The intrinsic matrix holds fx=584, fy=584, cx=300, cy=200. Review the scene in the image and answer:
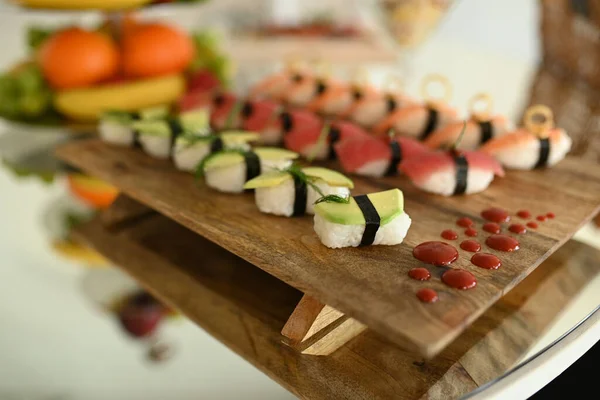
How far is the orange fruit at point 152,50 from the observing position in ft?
7.08

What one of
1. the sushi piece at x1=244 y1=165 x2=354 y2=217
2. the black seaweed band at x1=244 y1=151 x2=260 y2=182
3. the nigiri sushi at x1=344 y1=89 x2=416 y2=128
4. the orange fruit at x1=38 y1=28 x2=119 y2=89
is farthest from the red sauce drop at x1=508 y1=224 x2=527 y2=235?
the orange fruit at x1=38 y1=28 x2=119 y2=89

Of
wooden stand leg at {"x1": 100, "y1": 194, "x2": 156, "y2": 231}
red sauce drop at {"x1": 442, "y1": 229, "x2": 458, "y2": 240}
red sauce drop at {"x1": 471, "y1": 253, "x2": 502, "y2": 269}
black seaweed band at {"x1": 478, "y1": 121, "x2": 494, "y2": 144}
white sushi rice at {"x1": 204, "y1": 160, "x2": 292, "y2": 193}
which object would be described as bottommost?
wooden stand leg at {"x1": 100, "y1": 194, "x2": 156, "y2": 231}

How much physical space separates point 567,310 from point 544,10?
1568mm

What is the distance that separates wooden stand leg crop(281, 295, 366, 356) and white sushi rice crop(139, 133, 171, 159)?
0.71 meters

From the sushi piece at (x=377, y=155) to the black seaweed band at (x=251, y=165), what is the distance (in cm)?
24

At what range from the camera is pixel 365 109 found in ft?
5.94

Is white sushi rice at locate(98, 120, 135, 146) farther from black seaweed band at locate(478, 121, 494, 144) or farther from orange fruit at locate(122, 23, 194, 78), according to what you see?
black seaweed band at locate(478, 121, 494, 144)

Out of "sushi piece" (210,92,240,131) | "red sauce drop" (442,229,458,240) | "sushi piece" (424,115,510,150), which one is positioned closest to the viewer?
"red sauce drop" (442,229,458,240)

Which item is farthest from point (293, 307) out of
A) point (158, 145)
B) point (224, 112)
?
point (224, 112)

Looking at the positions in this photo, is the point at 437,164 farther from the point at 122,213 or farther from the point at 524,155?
the point at 122,213

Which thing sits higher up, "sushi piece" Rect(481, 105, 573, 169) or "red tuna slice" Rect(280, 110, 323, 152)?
"sushi piece" Rect(481, 105, 573, 169)

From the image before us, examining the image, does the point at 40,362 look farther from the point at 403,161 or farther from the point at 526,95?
the point at 526,95

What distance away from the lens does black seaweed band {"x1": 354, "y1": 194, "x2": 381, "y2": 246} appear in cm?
103

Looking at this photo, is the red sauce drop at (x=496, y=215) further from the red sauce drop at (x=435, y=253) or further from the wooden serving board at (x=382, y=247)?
the red sauce drop at (x=435, y=253)
